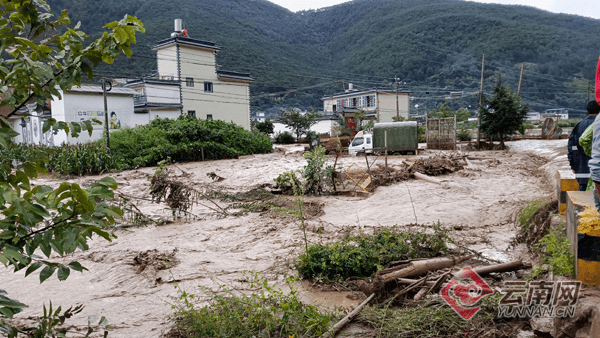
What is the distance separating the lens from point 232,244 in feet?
25.8

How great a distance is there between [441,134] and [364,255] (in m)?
25.9

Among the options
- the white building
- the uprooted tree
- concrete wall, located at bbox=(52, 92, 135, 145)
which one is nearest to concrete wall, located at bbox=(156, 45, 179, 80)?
the white building

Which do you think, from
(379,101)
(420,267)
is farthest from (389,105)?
(420,267)

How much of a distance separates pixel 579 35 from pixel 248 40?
75.9 m

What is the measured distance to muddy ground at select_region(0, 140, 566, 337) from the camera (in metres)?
5.18

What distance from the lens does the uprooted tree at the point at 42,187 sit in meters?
1.78

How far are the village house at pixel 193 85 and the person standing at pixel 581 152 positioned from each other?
37.2 metres

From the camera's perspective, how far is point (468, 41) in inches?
3615

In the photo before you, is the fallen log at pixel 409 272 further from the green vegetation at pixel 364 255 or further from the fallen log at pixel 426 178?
the fallen log at pixel 426 178

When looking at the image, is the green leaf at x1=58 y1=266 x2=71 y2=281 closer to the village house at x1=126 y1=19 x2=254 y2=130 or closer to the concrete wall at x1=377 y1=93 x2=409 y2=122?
the village house at x1=126 y1=19 x2=254 y2=130

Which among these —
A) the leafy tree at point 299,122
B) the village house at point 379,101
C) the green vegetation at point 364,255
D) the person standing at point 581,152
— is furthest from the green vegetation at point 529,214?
the village house at point 379,101

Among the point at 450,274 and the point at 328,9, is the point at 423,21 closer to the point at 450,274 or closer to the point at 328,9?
the point at 328,9

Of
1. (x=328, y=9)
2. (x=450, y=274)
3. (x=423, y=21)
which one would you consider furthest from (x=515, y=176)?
(x=328, y=9)

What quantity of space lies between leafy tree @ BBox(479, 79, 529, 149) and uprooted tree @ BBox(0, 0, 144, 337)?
28.1 metres
